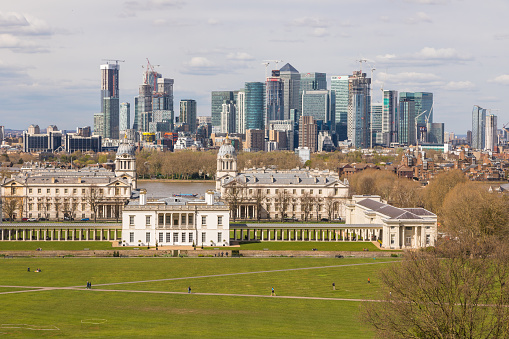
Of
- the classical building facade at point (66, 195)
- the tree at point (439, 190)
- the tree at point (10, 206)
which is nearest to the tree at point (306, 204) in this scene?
the tree at point (439, 190)

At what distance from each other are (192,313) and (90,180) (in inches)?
3079

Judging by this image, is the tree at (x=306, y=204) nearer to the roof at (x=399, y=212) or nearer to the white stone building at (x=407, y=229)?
the roof at (x=399, y=212)

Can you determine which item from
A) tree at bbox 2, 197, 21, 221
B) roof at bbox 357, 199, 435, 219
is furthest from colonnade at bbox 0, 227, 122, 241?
roof at bbox 357, 199, 435, 219

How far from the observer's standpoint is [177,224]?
96.0m

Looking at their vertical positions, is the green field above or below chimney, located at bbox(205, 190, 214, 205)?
below

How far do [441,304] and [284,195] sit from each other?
91891 mm

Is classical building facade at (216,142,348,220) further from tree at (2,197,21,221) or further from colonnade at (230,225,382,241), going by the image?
tree at (2,197,21,221)

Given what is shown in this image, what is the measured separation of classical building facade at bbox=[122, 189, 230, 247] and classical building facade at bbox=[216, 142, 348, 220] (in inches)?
1213

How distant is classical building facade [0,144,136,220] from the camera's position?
128 metres

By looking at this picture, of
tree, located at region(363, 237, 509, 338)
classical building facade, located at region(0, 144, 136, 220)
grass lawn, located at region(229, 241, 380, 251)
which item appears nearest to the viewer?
tree, located at region(363, 237, 509, 338)

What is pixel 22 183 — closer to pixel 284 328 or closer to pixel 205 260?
pixel 205 260

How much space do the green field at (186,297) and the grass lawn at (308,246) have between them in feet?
23.6

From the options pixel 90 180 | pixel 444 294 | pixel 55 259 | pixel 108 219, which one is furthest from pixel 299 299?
pixel 90 180

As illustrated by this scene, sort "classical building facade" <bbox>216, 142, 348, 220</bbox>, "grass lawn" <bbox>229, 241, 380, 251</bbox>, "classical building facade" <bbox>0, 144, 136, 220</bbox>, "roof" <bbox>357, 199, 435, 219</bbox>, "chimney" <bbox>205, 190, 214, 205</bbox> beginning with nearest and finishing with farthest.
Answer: "grass lawn" <bbox>229, 241, 380, 251</bbox>, "chimney" <bbox>205, 190, 214, 205</bbox>, "roof" <bbox>357, 199, 435, 219</bbox>, "classical building facade" <bbox>0, 144, 136, 220</bbox>, "classical building facade" <bbox>216, 142, 348, 220</bbox>
